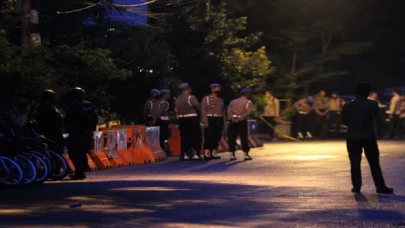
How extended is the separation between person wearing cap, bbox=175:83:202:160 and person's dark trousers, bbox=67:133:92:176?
5705 millimetres

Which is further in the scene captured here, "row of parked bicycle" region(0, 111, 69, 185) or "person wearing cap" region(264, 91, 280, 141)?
"person wearing cap" region(264, 91, 280, 141)

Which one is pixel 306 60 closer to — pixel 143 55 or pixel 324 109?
pixel 324 109

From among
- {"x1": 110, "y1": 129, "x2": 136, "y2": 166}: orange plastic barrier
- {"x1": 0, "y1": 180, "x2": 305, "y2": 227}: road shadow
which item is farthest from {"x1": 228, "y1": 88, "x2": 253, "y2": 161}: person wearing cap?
{"x1": 0, "y1": 180, "x2": 305, "y2": 227}: road shadow

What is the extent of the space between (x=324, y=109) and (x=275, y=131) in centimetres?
203

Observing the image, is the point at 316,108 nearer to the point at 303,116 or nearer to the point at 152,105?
the point at 303,116

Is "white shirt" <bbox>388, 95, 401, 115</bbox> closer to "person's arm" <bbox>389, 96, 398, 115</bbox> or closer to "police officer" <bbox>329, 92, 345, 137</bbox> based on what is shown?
"person's arm" <bbox>389, 96, 398, 115</bbox>

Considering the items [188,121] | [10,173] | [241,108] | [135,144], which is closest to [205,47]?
[188,121]

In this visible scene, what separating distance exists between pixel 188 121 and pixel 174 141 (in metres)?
2.49

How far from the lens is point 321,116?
3622cm

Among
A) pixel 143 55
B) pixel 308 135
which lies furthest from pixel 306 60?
pixel 143 55

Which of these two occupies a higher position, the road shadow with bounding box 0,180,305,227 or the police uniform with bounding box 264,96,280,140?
the police uniform with bounding box 264,96,280,140

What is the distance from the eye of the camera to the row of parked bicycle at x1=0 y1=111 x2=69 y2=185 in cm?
1680

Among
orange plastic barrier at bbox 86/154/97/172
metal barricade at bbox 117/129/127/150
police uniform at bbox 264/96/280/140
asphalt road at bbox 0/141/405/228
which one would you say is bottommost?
asphalt road at bbox 0/141/405/228

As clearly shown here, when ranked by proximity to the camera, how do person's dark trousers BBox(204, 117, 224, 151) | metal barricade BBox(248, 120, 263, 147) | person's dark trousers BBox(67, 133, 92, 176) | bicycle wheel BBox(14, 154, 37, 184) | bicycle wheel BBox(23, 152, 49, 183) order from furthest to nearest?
1. metal barricade BBox(248, 120, 263, 147)
2. person's dark trousers BBox(204, 117, 224, 151)
3. person's dark trousers BBox(67, 133, 92, 176)
4. bicycle wheel BBox(23, 152, 49, 183)
5. bicycle wheel BBox(14, 154, 37, 184)
